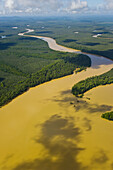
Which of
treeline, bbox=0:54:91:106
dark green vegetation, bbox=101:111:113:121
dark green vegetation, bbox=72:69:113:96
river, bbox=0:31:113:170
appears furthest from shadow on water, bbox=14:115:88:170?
treeline, bbox=0:54:91:106

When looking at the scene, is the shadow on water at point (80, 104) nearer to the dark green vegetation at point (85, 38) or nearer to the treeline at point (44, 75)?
the treeline at point (44, 75)

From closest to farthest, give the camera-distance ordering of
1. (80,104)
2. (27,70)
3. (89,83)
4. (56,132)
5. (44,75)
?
(56,132) → (80,104) → (89,83) → (44,75) → (27,70)

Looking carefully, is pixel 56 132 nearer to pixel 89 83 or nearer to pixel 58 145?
pixel 58 145

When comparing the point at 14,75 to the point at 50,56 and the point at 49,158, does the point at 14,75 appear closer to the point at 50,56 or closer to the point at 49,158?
the point at 50,56

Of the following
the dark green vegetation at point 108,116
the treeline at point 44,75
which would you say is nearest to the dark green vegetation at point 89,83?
the treeline at point 44,75

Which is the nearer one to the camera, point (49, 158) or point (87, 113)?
point (49, 158)

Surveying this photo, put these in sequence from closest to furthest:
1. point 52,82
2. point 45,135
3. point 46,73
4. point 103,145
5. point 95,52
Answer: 1. point 103,145
2. point 45,135
3. point 52,82
4. point 46,73
5. point 95,52

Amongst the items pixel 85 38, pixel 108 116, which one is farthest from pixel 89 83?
pixel 85 38

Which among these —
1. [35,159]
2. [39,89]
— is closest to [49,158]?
[35,159]
